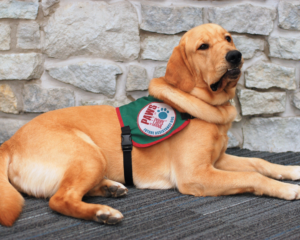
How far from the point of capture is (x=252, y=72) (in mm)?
3174

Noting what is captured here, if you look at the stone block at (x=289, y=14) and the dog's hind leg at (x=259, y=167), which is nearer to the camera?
the dog's hind leg at (x=259, y=167)

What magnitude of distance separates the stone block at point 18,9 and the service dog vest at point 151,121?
1.46 m

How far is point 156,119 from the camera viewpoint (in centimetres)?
224

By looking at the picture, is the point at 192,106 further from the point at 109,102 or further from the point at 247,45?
the point at 247,45

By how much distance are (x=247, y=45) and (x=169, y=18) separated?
36.4 inches

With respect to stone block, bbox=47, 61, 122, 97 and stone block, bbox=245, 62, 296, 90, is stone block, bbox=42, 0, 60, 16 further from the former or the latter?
stone block, bbox=245, 62, 296, 90

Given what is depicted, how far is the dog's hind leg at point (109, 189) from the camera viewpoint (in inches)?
82.5

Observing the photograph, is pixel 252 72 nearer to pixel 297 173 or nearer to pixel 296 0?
pixel 296 0

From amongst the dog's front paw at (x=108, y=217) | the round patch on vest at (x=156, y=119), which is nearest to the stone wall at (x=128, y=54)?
the round patch on vest at (x=156, y=119)

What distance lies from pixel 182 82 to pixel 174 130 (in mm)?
393

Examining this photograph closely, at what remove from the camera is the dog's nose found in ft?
6.51

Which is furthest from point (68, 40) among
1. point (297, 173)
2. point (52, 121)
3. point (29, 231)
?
point (297, 173)

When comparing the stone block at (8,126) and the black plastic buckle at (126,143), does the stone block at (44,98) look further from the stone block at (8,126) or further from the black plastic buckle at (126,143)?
the black plastic buckle at (126,143)

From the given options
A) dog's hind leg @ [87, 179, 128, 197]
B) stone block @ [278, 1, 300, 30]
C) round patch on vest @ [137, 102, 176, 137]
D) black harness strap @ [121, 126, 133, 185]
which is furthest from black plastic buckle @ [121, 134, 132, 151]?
stone block @ [278, 1, 300, 30]
